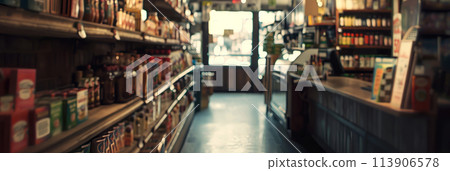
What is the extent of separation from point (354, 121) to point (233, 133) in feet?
9.17

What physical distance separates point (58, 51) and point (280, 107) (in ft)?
15.5

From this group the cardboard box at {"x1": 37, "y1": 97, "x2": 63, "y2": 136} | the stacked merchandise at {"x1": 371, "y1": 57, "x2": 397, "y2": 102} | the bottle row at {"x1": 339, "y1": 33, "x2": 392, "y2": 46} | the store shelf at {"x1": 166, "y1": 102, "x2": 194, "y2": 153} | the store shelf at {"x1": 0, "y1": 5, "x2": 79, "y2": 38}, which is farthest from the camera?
the bottle row at {"x1": 339, "y1": 33, "x2": 392, "y2": 46}

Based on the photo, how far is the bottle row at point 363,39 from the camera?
7.39 metres

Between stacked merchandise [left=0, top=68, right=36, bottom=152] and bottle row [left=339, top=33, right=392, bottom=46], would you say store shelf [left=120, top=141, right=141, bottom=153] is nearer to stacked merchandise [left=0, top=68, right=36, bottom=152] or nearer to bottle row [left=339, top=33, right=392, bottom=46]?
stacked merchandise [left=0, top=68, right=36, bottom=152]

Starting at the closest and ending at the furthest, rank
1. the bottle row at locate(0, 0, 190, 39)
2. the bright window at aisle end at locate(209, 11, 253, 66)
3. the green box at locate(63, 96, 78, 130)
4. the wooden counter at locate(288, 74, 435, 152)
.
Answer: the bottle row at locate(0, 0, 190, 39) → the green box at locate(63, 96, 78, 130) → the wooden counter at locate(288, 74, 435, 152) → the bright window at aisle end at locate(209, 11, 253, 66)

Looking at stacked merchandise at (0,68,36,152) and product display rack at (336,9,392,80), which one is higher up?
product display rack at (336,9,392,80)

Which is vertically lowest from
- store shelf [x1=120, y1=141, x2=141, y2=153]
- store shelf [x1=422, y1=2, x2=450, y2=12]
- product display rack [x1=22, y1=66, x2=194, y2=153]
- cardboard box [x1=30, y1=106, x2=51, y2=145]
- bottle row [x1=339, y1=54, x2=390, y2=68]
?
store shelf [x1=120, y1=141, x2=141, y2=153]

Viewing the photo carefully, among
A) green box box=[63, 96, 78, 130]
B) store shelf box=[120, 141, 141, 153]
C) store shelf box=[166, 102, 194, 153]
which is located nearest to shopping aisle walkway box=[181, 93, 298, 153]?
store shelf box=[166, 102, 194, 153]

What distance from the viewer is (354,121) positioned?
139 inches

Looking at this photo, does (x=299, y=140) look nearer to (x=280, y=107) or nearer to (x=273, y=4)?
(x=280, y=107)

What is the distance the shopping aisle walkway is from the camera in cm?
516

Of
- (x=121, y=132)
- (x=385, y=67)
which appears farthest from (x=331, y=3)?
(x=121, y=132)

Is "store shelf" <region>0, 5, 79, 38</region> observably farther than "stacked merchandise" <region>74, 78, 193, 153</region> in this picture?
No

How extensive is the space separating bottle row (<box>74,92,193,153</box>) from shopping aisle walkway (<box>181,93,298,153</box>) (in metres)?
0.89
